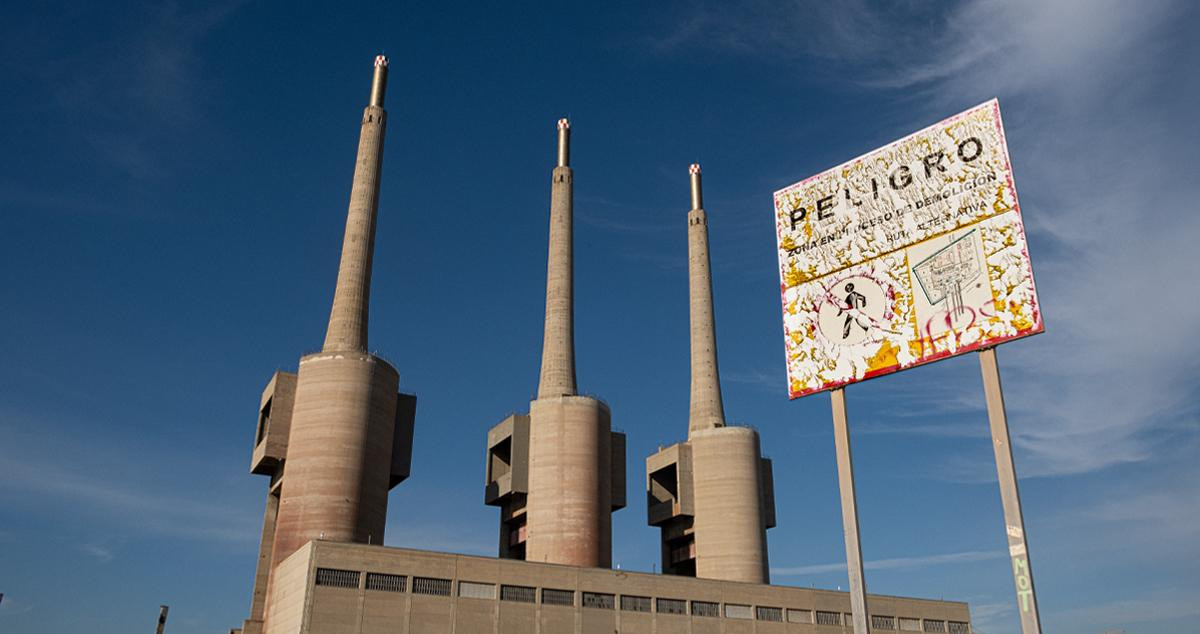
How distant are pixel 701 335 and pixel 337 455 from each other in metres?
36.2

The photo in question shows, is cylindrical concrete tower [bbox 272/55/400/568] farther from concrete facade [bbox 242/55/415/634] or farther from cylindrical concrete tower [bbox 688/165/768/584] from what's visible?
cylindrical concrete tower [bbox 688/165/768/584]

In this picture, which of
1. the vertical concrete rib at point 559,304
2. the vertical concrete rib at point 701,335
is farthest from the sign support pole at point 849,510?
the vertical concrete rib at point 701,335

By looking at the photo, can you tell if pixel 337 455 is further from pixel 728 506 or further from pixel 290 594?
pixel 728 506

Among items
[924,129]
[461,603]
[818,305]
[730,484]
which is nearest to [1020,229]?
[924,129]

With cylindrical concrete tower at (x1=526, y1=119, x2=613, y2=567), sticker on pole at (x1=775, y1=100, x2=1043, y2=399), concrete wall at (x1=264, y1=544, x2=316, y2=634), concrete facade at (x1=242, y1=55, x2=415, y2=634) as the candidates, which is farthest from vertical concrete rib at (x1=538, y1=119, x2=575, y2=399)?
sticker on pole at (x1=775, y1=100, x2=1043, y2=399)

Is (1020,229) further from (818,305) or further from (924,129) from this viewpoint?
(818,305)

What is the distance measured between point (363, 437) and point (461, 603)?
14.3m

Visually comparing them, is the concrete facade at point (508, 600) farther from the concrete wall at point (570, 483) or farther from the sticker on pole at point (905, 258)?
the sticker on pole at point (905, 258)

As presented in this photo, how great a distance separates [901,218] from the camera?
1055 inches

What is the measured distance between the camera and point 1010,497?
21672mm

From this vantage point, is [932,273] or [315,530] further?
[315,530]

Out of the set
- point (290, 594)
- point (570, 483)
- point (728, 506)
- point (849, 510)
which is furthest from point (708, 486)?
point (849, 510)

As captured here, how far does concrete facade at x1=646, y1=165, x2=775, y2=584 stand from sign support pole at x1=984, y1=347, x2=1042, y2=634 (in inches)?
2099

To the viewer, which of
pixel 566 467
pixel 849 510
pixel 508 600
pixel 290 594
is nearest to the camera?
pixel 849 510
